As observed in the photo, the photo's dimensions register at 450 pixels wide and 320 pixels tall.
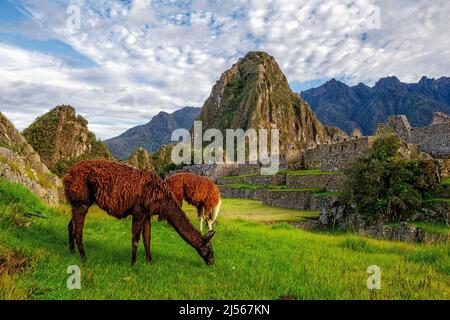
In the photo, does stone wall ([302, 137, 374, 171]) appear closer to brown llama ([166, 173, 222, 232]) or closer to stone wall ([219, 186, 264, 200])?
stone wall ([219, 186, 264, 200])

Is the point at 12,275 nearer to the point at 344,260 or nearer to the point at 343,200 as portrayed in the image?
the point at 344,260

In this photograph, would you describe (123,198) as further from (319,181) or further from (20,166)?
(319,181)

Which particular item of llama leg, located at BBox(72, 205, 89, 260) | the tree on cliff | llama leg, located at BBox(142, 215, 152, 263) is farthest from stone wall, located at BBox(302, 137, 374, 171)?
llama leg, located at BBox(72, 205, 89, 260)

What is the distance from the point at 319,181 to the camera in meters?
28.5

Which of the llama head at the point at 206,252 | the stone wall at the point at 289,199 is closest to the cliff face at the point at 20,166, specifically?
the llama head at the point at 206,252

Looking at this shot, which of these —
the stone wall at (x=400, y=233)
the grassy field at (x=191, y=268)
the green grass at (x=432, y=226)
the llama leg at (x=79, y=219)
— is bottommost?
the stone wall at (x=400, y=233)

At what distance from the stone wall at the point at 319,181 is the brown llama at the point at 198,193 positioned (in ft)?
51.2

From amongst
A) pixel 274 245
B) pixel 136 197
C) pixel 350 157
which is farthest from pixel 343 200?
pixel 136 197

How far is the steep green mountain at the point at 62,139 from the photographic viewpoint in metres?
43.9

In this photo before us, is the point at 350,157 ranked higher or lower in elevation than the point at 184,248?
higher

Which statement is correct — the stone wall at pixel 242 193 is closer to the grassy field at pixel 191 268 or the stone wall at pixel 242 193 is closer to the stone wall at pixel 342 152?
the stone wall at pixel 342 152
